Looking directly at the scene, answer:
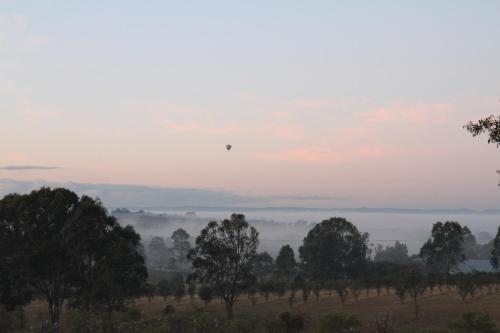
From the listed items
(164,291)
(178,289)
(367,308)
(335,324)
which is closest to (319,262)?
(178,289)

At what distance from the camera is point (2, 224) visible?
4569 centimetres

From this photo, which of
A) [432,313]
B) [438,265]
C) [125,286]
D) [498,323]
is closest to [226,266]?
[125,286]

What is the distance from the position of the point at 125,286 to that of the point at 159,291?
48126mm

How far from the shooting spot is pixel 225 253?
62.8m

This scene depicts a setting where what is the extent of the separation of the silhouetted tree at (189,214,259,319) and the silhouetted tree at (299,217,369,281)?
56273 millimetres

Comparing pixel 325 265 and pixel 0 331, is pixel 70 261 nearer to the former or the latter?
pixel 0 331

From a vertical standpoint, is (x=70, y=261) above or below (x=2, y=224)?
below

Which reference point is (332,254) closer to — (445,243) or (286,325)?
(445,243)

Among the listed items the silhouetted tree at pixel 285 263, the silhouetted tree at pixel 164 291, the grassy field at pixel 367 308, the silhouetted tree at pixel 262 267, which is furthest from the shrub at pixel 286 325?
the silhouetted tree at pixel 262 267

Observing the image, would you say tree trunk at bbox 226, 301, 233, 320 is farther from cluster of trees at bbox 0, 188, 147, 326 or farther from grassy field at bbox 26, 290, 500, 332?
cluster of trees at bbox 0, 188, 147, 326

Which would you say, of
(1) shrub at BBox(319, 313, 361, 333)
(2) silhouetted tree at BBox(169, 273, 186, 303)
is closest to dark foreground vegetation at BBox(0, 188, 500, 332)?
(1) shrub at BBox(319, 313, 361, 333)

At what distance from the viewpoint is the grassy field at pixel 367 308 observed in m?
54.2

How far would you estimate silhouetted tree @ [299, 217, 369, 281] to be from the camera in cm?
11731

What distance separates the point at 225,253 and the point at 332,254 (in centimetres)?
5976
